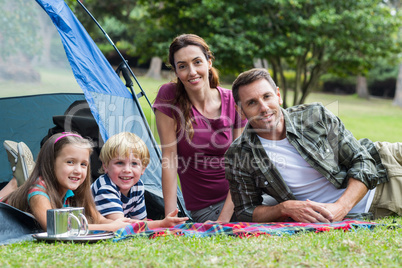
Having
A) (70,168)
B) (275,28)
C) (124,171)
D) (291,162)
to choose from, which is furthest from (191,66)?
(275,28)

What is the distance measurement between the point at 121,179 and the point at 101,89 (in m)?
0.66

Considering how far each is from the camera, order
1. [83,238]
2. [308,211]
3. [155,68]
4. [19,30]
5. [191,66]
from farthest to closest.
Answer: [155,68], [19,30], [191,66], [308,211], [83,238]

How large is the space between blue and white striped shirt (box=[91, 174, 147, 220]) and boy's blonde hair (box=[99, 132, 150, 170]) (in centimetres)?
15

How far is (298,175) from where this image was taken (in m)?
2.79

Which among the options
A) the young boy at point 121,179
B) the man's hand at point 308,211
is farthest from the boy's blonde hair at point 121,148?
the man's hand at point 308,211

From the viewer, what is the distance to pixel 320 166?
8.98 feet

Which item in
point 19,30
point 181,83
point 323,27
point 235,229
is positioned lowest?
point 235,229

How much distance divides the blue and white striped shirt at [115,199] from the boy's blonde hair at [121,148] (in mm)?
153

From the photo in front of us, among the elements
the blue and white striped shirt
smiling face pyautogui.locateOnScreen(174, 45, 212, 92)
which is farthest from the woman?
the blue and white striped shirt

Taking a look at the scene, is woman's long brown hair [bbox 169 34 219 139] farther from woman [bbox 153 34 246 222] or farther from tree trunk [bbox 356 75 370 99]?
tree trunk [bbox 356 75 370 99]

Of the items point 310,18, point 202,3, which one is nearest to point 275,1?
point 310,18

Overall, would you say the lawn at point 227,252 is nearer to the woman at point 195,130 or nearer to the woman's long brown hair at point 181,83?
the woman at point 195,130

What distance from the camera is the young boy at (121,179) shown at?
2.91 m

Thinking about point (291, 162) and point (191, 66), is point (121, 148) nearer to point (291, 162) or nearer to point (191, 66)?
point (191, 66)
